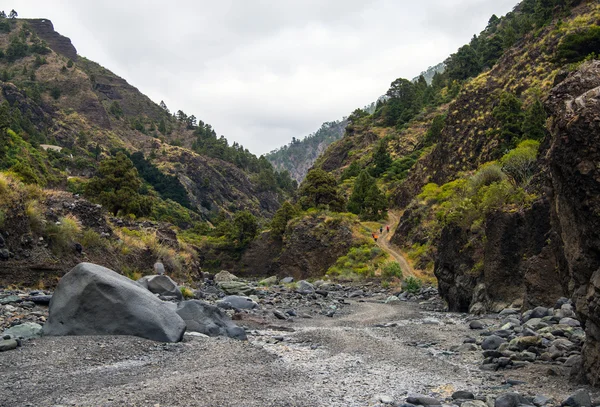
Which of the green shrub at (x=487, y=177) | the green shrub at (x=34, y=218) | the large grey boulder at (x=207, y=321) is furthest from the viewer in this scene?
the green shrub at (x=487, y=177)

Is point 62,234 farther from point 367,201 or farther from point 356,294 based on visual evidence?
point 367,201

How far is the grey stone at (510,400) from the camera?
5949 millimetres

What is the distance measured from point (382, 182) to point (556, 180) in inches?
2982

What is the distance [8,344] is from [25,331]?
1123 mm

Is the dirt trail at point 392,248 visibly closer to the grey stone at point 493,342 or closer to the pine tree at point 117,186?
the pine tree at point 117,186

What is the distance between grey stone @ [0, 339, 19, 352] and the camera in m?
8.17

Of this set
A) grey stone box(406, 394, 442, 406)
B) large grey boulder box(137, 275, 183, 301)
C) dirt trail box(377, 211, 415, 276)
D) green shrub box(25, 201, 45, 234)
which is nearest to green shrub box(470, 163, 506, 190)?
large grey boulder box(137, 275, 183, 301)

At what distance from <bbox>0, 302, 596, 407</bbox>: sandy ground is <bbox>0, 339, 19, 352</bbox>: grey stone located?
0.71 feet

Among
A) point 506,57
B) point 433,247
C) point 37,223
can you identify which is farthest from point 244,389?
point 506,57

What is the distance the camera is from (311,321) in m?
16.8

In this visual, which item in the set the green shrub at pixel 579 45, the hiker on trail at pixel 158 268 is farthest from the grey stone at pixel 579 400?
the green shrub at pixel 579 45

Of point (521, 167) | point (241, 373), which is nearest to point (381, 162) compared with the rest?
point (521, 167)

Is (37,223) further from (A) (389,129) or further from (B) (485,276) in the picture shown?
(A) (389,129)

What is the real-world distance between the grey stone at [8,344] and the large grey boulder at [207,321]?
414 centimetres
